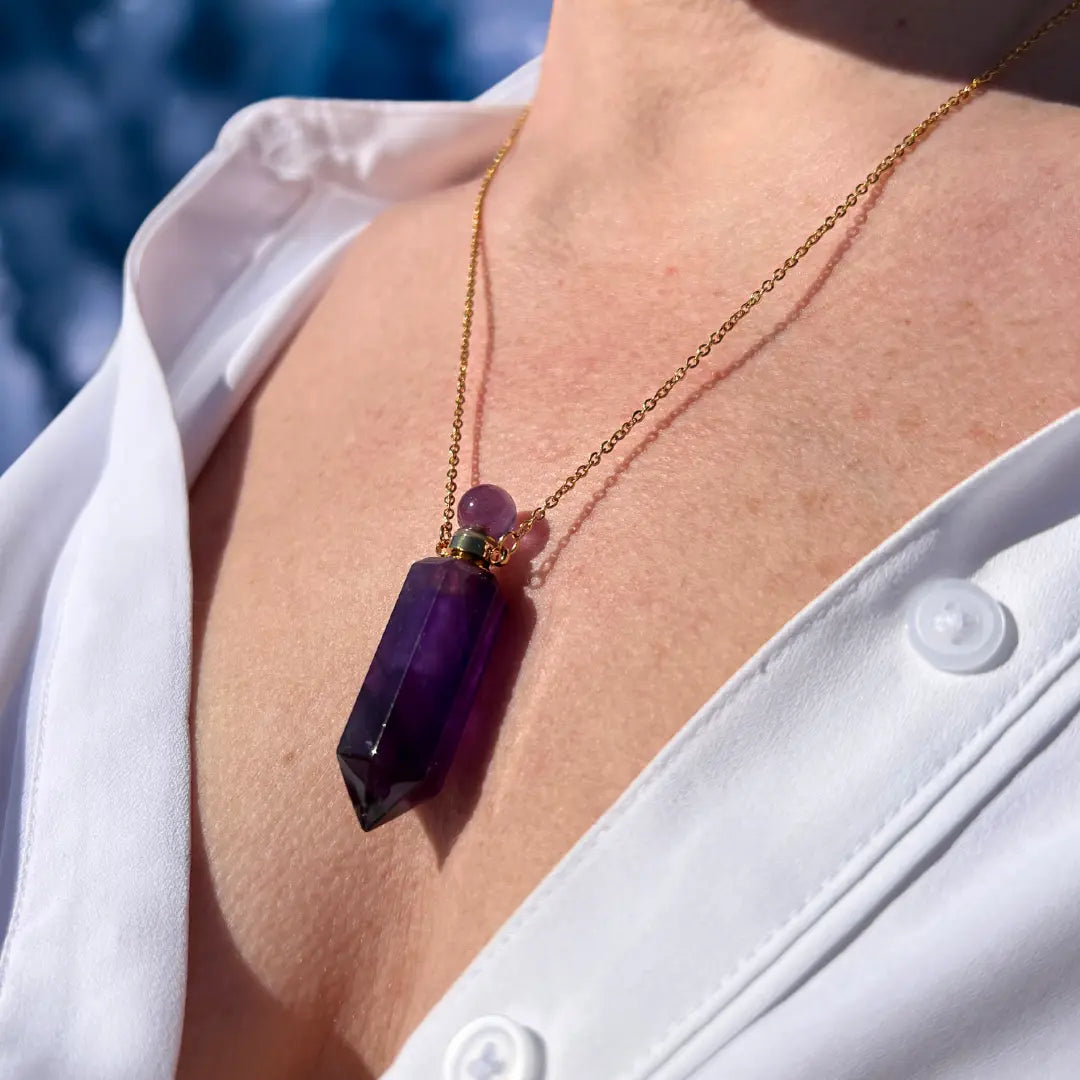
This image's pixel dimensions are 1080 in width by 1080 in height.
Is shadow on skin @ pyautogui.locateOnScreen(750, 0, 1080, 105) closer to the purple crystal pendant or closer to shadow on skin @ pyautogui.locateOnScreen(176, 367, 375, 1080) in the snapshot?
the purple crystal pendant

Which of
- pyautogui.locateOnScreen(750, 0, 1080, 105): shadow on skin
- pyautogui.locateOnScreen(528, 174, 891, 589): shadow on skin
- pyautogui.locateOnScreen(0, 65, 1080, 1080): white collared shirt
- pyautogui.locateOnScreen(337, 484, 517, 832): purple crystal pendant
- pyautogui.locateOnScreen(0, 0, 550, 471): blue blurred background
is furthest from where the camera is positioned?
pyautogui.locateOnScreen(0, 0, 550, 471): blue blurred background

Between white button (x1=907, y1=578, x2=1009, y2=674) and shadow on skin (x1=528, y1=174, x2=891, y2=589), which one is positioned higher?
shadow on skin (x1=528, y1=174, x2=891, y2=589)

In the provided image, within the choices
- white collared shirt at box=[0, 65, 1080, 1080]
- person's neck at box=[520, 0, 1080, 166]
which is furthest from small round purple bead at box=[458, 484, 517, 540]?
person's neck at box=[520, 0, 1080, 166]

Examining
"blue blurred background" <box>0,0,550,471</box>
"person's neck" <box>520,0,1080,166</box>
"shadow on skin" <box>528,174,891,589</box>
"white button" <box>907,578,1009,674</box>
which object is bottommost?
"white button" <box>907,578,1009,674</box>

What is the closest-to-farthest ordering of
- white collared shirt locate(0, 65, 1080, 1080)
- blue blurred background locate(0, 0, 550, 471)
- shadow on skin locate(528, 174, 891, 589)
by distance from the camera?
white collared shirt locate(0, 65, 1080, 1080)
shadow on skin locate(528, 174, 891, 589)
blue blurred background locate(0, 0, 550, 471)

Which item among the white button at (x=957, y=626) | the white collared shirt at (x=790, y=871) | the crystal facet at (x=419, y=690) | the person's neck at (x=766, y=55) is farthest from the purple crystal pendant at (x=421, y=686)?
the person's neck at (x=766, y=55)

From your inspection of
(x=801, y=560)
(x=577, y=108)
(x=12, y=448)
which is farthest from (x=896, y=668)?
(x=12, y=448)

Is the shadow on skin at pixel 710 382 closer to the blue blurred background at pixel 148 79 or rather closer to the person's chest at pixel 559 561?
the person's chest at pixel 559 561
